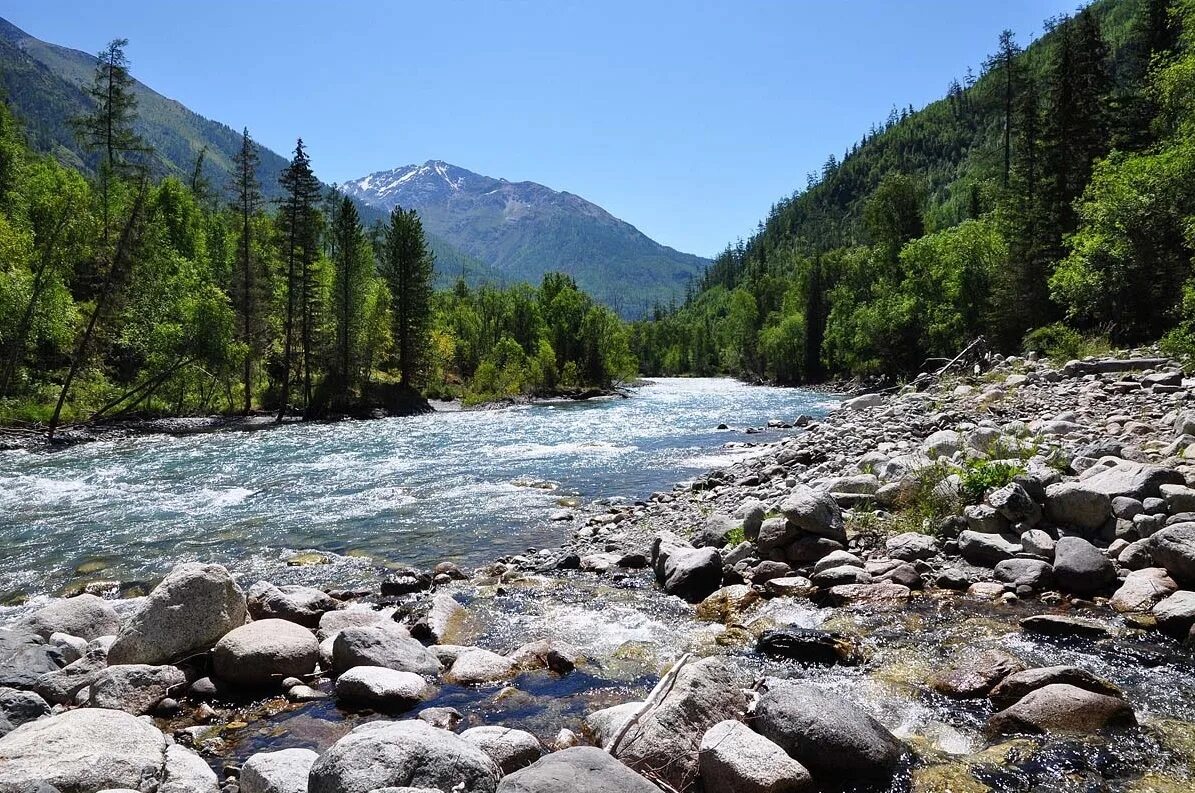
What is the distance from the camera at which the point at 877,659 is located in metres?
6.89

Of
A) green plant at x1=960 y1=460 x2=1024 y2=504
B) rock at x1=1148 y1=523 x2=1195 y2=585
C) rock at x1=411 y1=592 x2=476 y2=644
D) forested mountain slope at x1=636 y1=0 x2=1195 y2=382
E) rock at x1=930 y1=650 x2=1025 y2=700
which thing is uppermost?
forested mountain slope at x1=636 y1=0 x2=1195 y2=382

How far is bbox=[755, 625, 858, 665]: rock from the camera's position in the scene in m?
6.97

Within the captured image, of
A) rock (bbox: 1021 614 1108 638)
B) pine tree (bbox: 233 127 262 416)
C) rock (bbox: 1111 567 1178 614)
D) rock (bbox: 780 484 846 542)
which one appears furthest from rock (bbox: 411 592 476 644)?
pine tree (bbox: 233 127 262 416)

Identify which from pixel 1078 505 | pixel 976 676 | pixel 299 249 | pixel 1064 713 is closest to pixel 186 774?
pixel 976 676

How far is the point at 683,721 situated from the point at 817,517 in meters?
5.75

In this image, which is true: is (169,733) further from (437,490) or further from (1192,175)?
(1192,175)

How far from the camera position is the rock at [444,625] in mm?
8367

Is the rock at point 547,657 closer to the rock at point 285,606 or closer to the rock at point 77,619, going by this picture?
the rock at point 285,606

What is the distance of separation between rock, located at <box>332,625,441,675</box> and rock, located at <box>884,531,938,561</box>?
6617 mm

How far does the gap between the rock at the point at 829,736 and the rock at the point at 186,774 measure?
4119 mm

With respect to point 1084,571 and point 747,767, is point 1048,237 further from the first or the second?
point 747,767

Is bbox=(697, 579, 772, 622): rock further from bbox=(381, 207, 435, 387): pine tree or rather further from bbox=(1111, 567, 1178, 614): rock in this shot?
bbox=(381, 207, 435, 387): pine tree

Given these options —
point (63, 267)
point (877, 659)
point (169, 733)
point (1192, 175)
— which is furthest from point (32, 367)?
point (1192, 175)

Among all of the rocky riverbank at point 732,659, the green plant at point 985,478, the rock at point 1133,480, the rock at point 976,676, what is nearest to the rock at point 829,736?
the rocky riverbank at point 732,659
